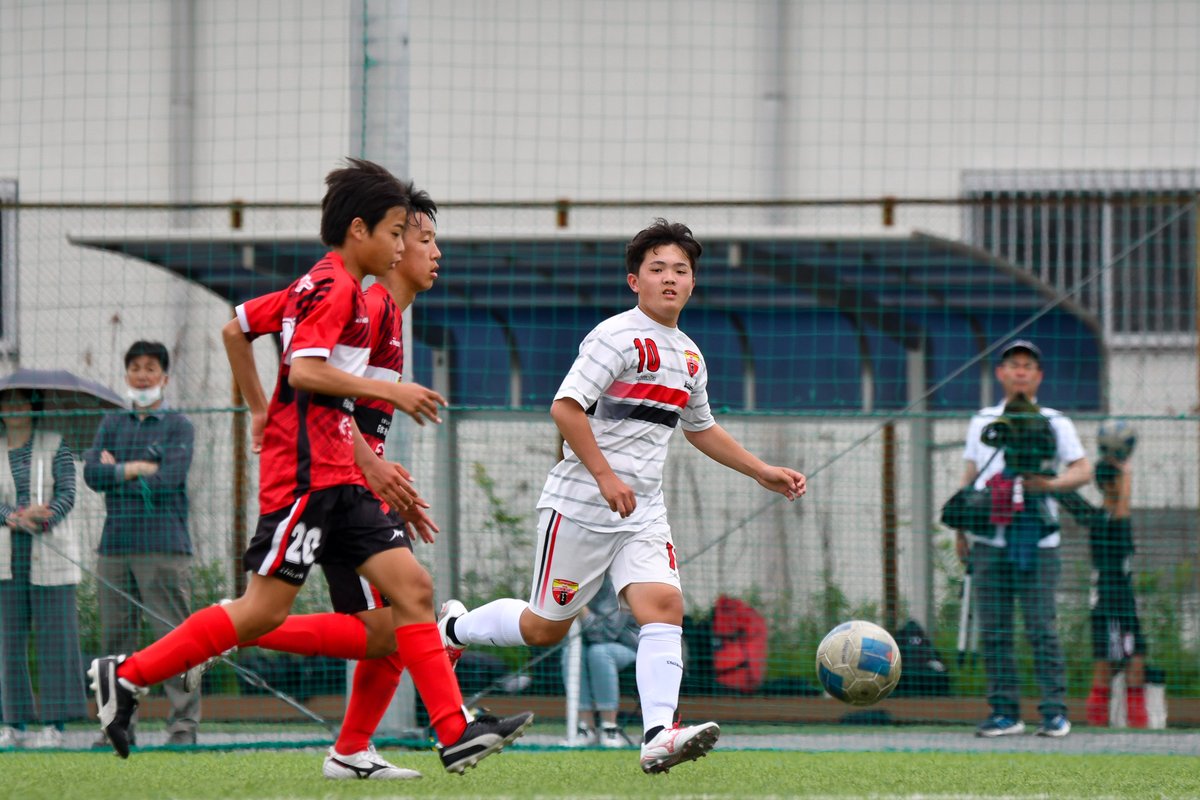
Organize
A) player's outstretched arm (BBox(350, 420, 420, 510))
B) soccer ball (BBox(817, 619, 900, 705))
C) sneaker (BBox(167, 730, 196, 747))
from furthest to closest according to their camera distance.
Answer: sneaker (BBox(167, 730, 196, 747)) → soccer ball (BBox(817, 619, 900, 705)) → player's outstretched arm (BBox(350, 420, 420, 510))

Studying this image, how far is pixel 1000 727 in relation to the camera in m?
7.66

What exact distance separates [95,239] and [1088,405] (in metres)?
6.09

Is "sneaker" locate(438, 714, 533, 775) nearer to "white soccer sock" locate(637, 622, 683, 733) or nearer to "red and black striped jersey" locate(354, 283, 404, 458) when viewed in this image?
"white soccer sock" locate(637, 622, 683, 733)

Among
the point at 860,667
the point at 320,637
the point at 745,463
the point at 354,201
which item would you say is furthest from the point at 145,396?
the point at 860,667

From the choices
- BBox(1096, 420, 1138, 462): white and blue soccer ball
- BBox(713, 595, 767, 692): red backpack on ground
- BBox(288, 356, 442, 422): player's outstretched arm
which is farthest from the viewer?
BBox(1096, 420, 1138, 462): white and blue soccer ball

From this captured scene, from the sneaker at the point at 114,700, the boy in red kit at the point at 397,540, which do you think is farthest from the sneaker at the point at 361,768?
the sneaker at the point at 114,700

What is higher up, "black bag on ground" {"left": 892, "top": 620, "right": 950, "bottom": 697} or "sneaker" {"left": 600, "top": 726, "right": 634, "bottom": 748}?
"black bag on ground" {"left": 892, "top": 620, "right": 950, "bottom": 697}

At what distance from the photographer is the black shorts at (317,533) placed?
15.3ft

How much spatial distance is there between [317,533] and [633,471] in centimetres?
107

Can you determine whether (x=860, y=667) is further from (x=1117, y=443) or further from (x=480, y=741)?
(x=1117, y=443)

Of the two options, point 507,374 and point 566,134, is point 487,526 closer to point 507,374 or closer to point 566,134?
point 507,374

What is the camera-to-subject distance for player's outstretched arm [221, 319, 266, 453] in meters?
4.92

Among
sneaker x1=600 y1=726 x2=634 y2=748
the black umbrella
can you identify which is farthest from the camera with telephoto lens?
the black umbrella

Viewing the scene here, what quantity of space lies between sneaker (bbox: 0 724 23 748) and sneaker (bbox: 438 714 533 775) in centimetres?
334
